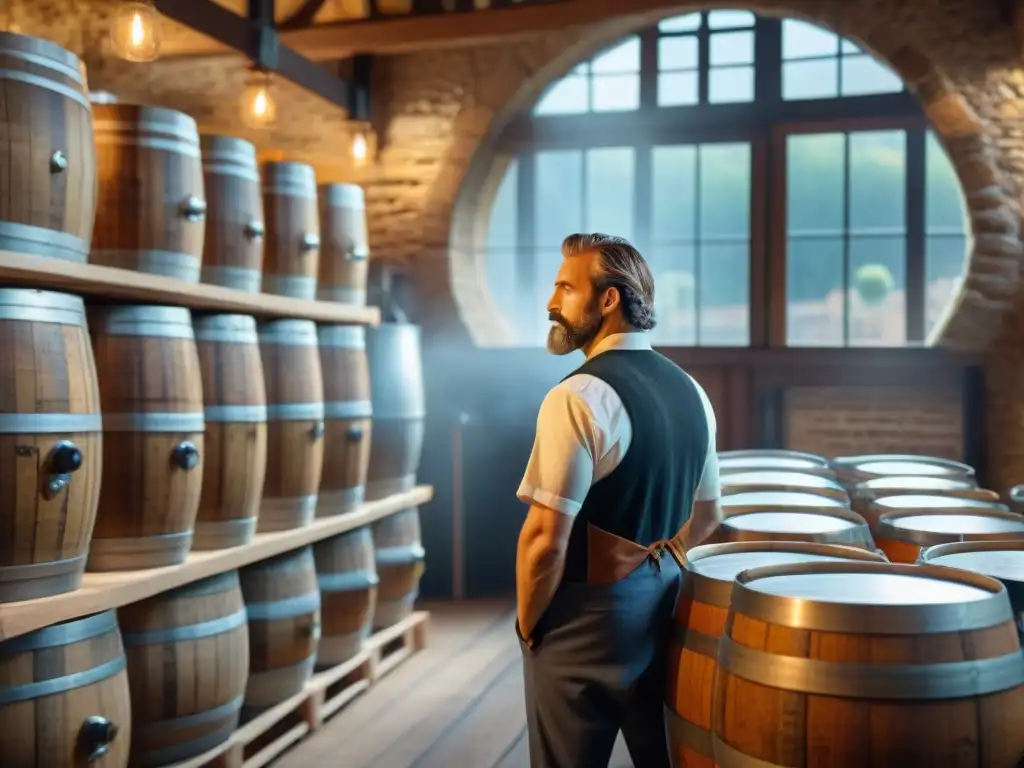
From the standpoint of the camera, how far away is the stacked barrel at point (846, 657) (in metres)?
1.54

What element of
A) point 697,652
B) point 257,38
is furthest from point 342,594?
point 257,38

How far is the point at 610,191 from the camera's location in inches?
290

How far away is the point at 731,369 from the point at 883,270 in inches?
50.5

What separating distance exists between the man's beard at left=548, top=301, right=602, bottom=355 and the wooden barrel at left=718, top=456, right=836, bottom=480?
161cm

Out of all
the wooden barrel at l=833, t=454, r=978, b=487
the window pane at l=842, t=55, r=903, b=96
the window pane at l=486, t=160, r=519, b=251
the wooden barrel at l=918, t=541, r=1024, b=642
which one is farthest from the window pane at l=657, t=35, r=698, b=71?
the wooden barrel at l=918, t=541, r=1024, b=642

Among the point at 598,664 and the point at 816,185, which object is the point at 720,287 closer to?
the point at 816,185

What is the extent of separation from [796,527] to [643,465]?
0.53m

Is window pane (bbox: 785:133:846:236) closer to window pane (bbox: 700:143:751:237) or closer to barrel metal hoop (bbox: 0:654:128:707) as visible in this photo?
window pane (bbox: 700:143:751:237)

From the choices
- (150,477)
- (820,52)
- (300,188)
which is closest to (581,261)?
(150,477)

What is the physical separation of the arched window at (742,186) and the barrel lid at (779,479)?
302 cm

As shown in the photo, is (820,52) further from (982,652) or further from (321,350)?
(982,652)

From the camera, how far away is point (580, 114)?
7219 millimetres

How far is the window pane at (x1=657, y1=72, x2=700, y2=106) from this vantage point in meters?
7.17

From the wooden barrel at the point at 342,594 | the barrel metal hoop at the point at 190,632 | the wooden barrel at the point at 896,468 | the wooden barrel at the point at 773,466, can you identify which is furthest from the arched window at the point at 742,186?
the barrel metal hoop at the point at 190,632
